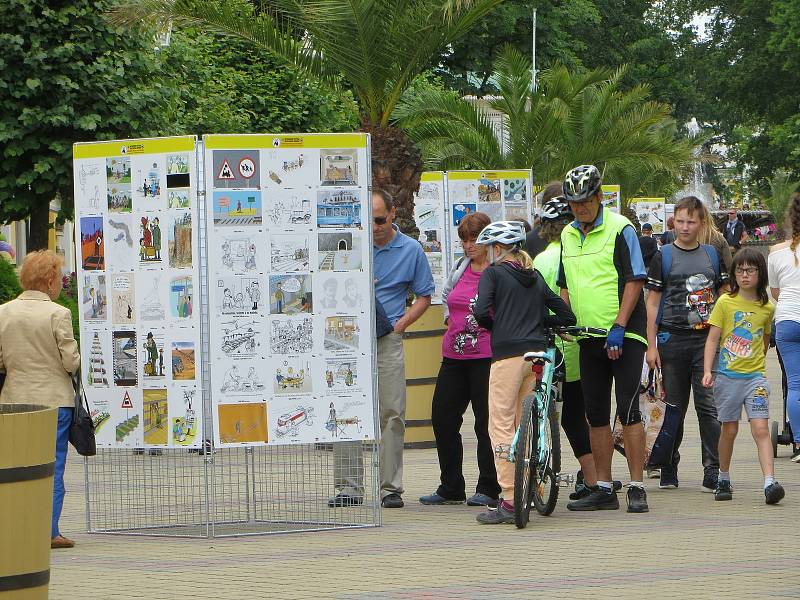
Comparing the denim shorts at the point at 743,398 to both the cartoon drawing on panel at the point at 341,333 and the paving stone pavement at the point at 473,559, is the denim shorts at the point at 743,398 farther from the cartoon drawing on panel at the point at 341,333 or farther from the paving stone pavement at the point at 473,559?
the cartoon drawing on panel at the point at 341,333

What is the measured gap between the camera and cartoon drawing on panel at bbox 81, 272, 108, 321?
9.11 m

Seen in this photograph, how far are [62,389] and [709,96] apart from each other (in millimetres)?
54383

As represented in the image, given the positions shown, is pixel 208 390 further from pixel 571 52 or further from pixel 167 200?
pixel 571 52

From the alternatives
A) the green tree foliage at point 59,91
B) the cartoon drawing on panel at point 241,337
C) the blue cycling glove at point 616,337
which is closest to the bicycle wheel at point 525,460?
the blue cycling glove at point 616,337

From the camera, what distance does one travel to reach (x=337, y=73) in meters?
19.4

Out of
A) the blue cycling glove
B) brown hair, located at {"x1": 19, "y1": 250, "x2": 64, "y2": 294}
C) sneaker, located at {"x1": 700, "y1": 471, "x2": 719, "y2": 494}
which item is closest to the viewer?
brown hair, located at {"x1": 19, "y1": 250, "x2": 64, "y2": 294}

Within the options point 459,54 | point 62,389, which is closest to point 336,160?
point 62,389

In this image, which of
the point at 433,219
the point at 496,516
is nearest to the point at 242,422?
the point at 496,516

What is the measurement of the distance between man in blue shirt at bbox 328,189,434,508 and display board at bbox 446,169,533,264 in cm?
788

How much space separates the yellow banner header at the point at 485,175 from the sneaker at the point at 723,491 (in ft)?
27.7

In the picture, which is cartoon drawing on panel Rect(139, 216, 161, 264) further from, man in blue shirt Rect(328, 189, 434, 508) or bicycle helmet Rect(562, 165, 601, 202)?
bicycle helmet Rect(562, 165, 601, 202)

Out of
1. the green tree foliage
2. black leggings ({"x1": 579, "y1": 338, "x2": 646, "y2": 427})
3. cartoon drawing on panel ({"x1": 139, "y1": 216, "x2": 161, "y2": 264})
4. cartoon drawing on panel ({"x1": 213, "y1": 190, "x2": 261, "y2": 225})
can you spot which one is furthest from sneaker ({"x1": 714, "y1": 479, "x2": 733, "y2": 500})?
the green tree foliage

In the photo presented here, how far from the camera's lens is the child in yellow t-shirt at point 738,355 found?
10039 millimetres

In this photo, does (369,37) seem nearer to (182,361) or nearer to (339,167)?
(339,167)
